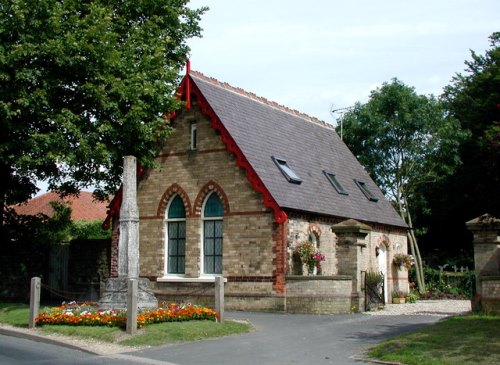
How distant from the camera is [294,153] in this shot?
29.2 metres

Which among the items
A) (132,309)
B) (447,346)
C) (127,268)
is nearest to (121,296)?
(127,268)

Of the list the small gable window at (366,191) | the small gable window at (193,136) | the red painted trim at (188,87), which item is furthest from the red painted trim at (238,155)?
the small gable window at (366,191)

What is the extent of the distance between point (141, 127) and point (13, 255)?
31.8 feet

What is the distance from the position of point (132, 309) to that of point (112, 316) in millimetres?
1229

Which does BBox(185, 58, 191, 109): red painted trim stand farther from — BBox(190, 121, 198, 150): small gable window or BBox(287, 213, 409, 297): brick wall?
BBox(287, 213, 409, 297): brick wall

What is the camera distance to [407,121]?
3897cm

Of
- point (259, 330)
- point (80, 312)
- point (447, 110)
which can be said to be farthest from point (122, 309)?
point (447, 110)

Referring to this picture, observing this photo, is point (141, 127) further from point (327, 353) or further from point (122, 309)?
point (327, 353)

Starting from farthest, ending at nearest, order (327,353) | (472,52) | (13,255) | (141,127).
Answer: (472,52), (13,255), (141,127), (327,353)

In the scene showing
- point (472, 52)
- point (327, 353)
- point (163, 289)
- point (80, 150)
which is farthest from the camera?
point (472, 52)

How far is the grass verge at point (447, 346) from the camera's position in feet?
40.2

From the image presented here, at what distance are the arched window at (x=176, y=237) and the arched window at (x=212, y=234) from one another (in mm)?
1069

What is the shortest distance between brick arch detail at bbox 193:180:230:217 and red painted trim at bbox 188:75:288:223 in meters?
1.32

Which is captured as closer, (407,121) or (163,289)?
(163,289)
